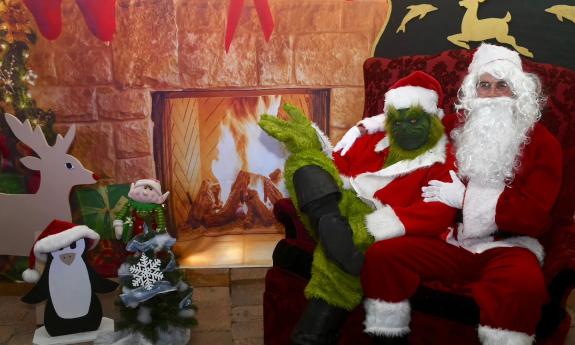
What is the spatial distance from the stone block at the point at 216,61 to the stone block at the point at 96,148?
1.78 ft

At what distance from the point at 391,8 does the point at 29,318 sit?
2.51 meters

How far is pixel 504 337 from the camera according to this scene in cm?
156

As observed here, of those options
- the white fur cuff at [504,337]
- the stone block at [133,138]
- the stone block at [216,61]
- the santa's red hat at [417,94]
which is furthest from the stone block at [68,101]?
the white fur cuff at [504,337]

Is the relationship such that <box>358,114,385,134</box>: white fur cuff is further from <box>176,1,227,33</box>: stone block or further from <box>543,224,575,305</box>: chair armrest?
<box>176,1,227,33</box>: stone block

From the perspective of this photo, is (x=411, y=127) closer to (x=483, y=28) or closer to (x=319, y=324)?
(x=319, y=324)

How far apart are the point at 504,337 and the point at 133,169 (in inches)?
84.4

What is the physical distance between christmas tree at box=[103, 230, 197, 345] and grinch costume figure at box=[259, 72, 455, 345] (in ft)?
2.14

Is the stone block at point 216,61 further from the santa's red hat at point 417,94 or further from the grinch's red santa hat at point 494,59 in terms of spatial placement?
the grinch's red santa hat at point 494,59

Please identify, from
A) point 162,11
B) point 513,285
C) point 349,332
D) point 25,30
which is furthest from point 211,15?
Answer: point 513,285

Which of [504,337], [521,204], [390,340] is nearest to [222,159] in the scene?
[390,340]

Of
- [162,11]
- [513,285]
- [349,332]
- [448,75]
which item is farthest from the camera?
[162,11]

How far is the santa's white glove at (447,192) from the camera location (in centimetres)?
188

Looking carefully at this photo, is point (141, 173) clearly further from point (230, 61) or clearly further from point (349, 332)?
point (349, 332)

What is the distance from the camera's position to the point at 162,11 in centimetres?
271
